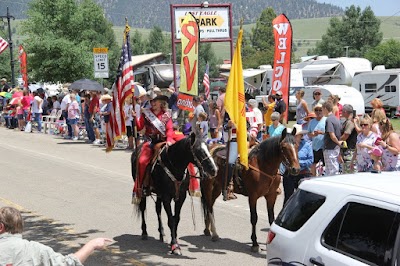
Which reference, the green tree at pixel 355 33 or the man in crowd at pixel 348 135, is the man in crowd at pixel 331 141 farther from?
the green tree at pixel 355 33

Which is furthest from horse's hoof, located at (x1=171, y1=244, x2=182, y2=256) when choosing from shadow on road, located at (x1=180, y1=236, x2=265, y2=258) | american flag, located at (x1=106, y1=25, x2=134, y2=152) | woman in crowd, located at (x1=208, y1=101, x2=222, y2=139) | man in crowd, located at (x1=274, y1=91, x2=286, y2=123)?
woman in crowd, located at (x1=208, y1=101, x2=222, y2=139)

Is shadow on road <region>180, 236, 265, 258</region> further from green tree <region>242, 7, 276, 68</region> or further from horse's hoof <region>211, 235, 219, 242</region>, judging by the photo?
green tree <region>242, 7, 276, 68</region>

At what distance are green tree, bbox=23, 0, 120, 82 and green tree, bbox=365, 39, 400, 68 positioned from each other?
160ft

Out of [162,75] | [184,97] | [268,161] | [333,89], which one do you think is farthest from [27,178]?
[162,75]

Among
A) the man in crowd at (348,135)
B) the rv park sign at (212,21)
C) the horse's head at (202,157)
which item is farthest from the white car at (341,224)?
the rv park sign at (212,21)

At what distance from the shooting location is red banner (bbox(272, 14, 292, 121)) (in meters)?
16.8

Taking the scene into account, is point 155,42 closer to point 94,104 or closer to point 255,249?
point 94,104

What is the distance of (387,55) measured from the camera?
83500mm

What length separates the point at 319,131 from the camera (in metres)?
13.5

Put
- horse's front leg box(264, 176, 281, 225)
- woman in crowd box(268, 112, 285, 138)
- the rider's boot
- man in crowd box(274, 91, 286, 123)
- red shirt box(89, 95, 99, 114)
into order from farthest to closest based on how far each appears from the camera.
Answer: red shirt box(89, 95, 99, 114) → man in crowd box(274, 91, 286, 123) → woman in crowd box(268, 112, 285, 138) → the rider's boot → horse's front leg box(264, 176, 281, 225)

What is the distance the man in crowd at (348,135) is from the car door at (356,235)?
28.0 feet

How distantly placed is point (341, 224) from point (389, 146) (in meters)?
6.46

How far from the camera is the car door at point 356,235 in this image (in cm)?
491

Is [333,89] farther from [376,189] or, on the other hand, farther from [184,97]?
[376,189]
